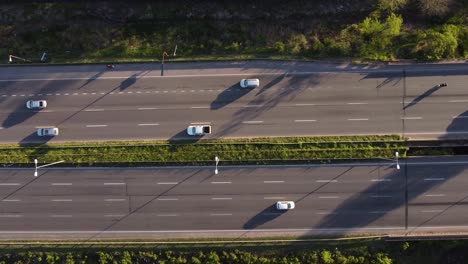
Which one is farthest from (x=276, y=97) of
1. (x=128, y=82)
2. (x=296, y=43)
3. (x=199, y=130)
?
(x=128, y=82)

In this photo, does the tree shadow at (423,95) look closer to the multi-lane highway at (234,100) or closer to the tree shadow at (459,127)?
the multi-lane highway at (234,100)

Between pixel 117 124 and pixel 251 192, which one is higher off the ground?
pixel 117 124

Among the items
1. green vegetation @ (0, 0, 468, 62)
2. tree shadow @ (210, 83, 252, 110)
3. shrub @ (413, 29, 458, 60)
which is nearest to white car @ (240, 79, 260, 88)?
tree shadow @ (210, 83, 252, 110)

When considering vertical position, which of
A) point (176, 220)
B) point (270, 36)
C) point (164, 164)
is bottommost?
point (176, 220)

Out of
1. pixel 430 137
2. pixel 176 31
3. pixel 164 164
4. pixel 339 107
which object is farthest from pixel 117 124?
pixel 430 137

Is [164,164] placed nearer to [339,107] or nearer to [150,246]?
[150,246]

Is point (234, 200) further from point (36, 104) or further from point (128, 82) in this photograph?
point (36, 104)

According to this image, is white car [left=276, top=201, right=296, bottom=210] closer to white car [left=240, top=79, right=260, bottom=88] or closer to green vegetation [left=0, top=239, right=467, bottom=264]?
green vegetation [left=0, top=239, right=467, bottom=264]
